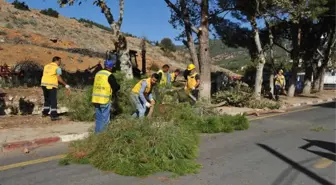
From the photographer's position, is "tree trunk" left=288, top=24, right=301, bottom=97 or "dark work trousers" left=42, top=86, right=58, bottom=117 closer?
"dark work trousers" left=42, top=86, right=58, bottom=117

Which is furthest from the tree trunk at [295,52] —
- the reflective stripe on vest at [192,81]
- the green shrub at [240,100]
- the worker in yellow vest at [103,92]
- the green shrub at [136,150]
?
the green shrub at [136,150]

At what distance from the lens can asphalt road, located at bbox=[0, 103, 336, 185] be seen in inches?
231

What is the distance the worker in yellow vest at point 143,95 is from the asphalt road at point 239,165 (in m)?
1.53

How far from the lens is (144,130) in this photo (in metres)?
6.69

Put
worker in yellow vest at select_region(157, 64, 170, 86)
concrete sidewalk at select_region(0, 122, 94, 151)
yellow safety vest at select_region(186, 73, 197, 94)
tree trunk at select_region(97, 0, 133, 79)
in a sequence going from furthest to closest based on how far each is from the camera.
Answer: tree trunk at select_region(97, 0, 133, 79) < yellow safety vest at select_region(186, 73, 197, 94) < worker in yellow vest at select_region(157, 64, 170, 86) < concrete sidewalk at select_region(0, 122, 94, 151)

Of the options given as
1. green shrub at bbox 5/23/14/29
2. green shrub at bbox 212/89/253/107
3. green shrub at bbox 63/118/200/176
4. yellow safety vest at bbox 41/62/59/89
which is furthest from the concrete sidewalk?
green shrub at bbox 5/23/14/29

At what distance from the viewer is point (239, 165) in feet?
22.7

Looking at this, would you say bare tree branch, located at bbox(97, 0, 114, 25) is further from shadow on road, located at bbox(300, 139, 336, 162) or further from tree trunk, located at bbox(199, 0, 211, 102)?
shadow on road, located at bbox(300, 139, 336, 162)

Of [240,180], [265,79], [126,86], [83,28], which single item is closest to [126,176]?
[240,180]

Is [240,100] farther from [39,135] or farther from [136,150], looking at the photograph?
[136,150]

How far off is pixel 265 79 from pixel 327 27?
5.35m

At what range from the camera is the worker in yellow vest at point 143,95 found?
9136 millimetres

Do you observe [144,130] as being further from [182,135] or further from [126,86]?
[126,86]

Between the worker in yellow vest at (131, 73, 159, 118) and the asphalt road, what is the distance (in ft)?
5.01
